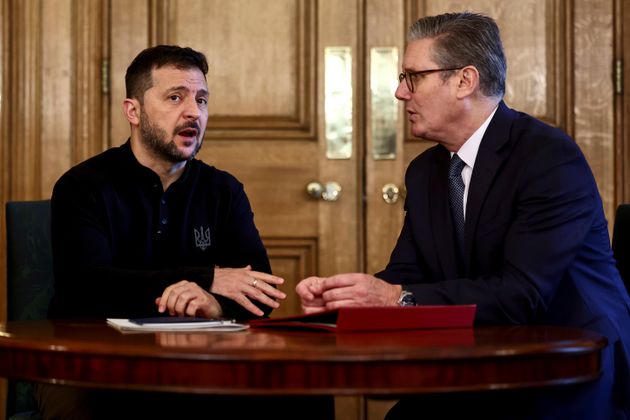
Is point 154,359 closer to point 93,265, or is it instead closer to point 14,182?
point 93,265

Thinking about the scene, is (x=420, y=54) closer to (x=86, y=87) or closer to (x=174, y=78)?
(x=174, y=78)

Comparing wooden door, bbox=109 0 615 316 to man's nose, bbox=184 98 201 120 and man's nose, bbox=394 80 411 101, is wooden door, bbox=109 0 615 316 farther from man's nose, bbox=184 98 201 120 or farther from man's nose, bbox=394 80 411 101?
man's nose, bbox=394 80 411 101

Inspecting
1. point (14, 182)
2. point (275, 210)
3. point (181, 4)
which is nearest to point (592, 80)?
point (275, 210)

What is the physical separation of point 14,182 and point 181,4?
852mm

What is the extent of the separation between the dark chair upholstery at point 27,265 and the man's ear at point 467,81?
111cm

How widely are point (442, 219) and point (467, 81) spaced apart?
13.4 inches

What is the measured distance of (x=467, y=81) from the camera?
7.82ft

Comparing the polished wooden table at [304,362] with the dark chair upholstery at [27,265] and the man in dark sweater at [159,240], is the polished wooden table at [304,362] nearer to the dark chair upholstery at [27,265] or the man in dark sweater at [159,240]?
the man in dark sweater at [159,240]

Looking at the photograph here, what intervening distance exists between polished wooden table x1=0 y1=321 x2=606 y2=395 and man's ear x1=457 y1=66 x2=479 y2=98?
2.85 feet

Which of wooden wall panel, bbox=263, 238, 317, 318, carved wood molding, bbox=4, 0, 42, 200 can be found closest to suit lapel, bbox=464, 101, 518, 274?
wooden wall panel, bbox=263, 238, 317, 318

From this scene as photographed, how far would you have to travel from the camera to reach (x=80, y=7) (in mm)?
3559

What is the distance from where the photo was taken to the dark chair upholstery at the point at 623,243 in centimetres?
241

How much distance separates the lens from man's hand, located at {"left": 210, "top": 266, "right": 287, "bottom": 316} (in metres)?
2.20

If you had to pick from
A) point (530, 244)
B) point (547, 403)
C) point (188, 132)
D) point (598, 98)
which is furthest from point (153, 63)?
point (598, 98)
